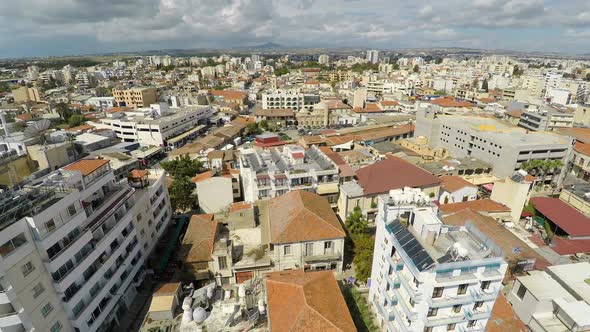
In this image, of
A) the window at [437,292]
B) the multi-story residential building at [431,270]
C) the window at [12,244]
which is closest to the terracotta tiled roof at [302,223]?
the multi-story residential building at [431,270]

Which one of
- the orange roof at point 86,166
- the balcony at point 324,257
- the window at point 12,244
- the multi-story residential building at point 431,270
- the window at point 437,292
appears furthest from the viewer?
the balcony at point 324,257

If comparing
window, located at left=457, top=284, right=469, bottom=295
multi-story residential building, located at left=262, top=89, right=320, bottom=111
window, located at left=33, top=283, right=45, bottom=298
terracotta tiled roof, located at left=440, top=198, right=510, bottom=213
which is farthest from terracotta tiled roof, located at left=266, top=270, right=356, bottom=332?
multi-story residential building, located at left=262, top=89, right=320, bottom=111

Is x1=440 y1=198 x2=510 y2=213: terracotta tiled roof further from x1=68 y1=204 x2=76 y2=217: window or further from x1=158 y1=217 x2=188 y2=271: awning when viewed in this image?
x1=68 y1=204 x2=76 y2=217: window

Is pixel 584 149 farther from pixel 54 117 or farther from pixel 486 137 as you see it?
pixel 54 117

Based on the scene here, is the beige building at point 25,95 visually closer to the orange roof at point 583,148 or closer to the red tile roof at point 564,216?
the red tile roof at point 564,216

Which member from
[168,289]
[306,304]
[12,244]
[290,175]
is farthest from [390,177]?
[12,244]

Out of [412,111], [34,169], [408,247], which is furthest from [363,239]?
[412,111]
